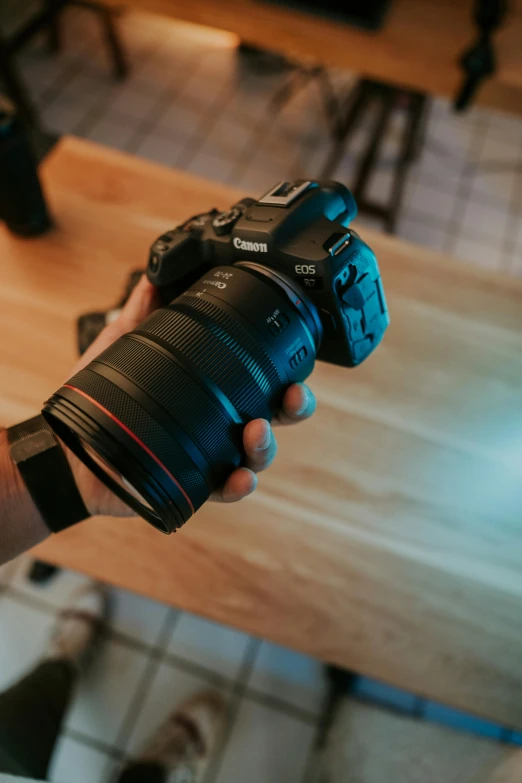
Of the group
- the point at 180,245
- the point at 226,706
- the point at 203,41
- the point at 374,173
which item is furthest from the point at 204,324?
the point at 203,41

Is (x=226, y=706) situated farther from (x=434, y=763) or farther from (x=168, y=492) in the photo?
(x=168, y=492)

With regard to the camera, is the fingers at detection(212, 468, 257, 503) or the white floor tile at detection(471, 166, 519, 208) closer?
the fingers at detection(212, 468, 257, 503)

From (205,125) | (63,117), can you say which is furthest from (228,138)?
(63,117)

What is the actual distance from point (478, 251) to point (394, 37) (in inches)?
30.6

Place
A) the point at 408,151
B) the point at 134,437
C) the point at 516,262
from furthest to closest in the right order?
the point at 516,262, the point at 408,151, the point at 134,437

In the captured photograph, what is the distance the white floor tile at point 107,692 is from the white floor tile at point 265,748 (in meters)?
0.23

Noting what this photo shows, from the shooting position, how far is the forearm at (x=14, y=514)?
0.63 metres

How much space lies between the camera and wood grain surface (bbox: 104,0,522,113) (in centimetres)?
126

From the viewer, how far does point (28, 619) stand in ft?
3.85

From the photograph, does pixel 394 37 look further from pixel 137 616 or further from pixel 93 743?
pixel 93 743

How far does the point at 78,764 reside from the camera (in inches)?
41.5

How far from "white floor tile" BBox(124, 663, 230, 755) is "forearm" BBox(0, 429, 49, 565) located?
65cm

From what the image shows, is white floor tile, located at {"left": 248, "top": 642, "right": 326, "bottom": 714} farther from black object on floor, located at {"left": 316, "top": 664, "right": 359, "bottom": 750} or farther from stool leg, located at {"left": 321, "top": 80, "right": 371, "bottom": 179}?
stool leg, located at {"left": 321, "top": 80, "right": 371, "bottom": 179}

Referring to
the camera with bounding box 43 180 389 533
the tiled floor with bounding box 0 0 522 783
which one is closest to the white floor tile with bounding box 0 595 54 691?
the tiled floor with bounding box 0 0 522 783
